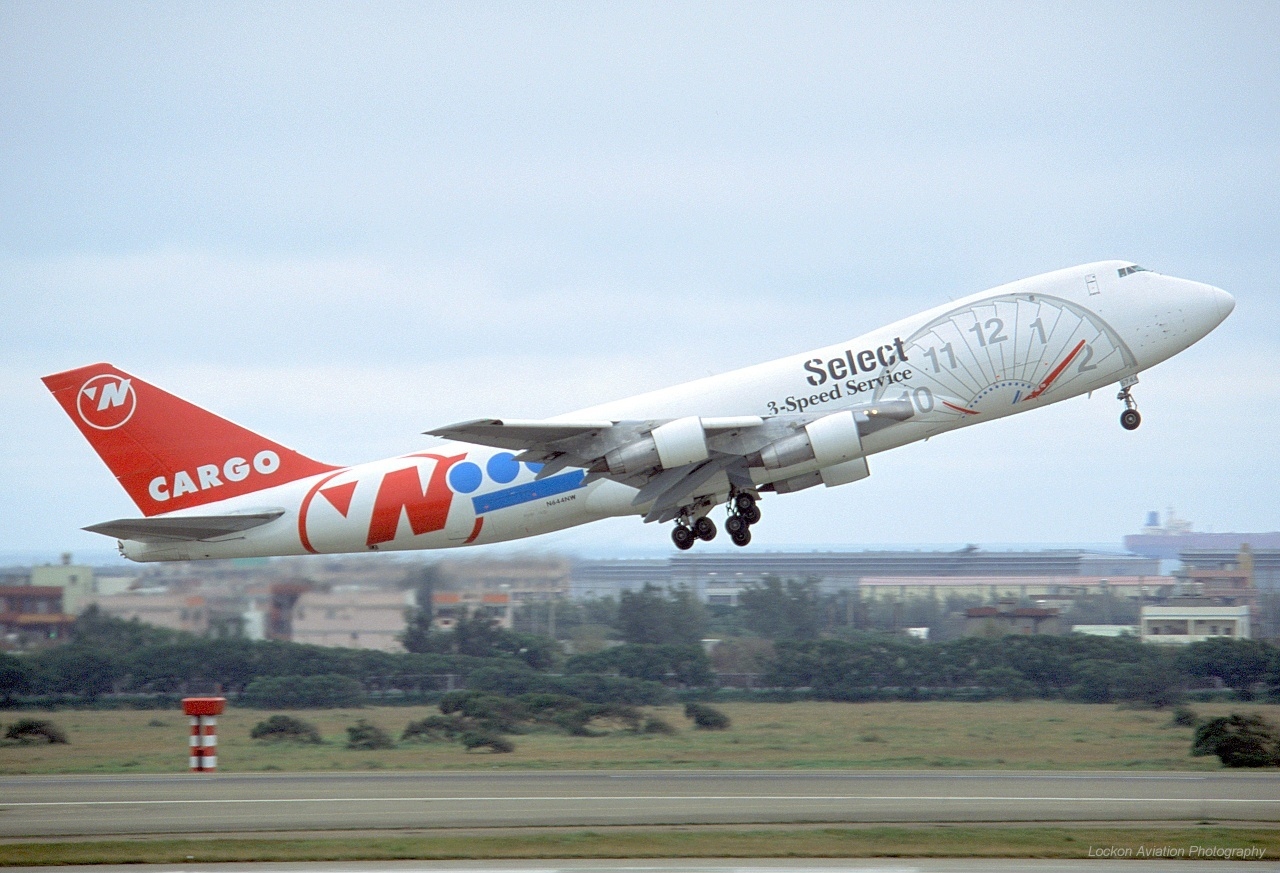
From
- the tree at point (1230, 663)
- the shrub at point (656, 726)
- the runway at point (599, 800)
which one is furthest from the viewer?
the tree at point (1230, 663)

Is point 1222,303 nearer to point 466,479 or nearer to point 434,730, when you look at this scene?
point 466,479

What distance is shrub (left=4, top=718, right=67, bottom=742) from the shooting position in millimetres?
36156

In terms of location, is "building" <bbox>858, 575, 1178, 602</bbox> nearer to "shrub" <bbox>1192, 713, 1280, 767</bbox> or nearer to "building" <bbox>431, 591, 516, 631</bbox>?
"building" <bbox>431, 591, 516, 631</bbox>

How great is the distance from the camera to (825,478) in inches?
1282

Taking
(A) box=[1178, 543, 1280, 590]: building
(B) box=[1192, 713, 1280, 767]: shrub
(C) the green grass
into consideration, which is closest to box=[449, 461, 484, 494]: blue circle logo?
(C) the green grass

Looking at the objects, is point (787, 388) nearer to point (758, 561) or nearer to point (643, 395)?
point (643, 395)

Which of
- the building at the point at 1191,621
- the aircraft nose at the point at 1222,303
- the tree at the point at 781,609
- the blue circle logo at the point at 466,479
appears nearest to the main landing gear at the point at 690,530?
the blue circle logo at the point at 466,479

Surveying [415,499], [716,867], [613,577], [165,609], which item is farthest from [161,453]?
[716,867]

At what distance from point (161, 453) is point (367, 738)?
29.5ft

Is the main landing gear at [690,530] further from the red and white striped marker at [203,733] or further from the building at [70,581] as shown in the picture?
the building at [70,581]

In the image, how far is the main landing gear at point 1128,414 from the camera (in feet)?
104

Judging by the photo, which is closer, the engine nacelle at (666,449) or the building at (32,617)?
the engine nacelle at (666,449)

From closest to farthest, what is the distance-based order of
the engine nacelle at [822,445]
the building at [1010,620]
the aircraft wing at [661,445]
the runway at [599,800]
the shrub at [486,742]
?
1. the runway at [599,800]
2. the aircraft wing at [661,445]
3. the engine nacelle at [822,445]
4. the shrub at [486,742]
5. the building at [1010,620]

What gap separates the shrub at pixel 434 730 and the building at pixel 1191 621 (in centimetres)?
2332
